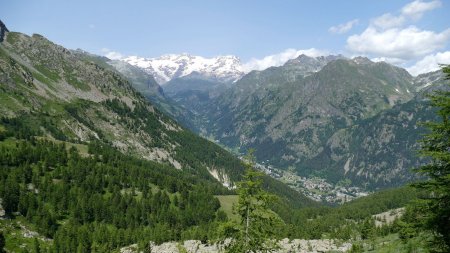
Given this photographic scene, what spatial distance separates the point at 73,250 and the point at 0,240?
26.8 m

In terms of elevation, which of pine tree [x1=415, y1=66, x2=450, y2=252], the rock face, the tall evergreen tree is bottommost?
the rock face

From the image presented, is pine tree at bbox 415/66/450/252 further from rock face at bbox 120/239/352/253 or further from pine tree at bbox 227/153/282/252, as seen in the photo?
rock face at bbox 120/239/352/253

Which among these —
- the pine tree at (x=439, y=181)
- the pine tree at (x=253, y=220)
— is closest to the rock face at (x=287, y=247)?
the pine tree at (x=253, y=220)

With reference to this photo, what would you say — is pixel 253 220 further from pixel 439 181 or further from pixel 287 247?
pixel 287 247

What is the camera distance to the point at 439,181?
27.3 meters

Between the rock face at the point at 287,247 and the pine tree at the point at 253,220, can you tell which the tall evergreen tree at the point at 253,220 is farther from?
the rock face at the point at 287,247

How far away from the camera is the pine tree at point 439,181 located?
26.7m

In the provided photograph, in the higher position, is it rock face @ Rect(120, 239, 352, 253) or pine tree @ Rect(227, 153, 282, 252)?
pine tree @ Rect(227, 153, 282, 252)

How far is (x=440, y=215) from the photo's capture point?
26.8m

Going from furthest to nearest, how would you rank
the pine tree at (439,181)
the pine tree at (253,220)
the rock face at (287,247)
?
the rock face at (287,247) → the pine tree at (253,220) → the pine tree at (439,181)

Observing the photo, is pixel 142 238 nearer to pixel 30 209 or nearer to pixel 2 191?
pixel 30 209

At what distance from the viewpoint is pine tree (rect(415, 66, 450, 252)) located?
26.7m

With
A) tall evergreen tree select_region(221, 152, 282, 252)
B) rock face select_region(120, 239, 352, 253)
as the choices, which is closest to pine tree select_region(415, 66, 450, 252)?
tall evergreen tree select_region(221, 152, 282, 252)

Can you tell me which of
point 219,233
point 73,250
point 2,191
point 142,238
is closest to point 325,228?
point 142,238
